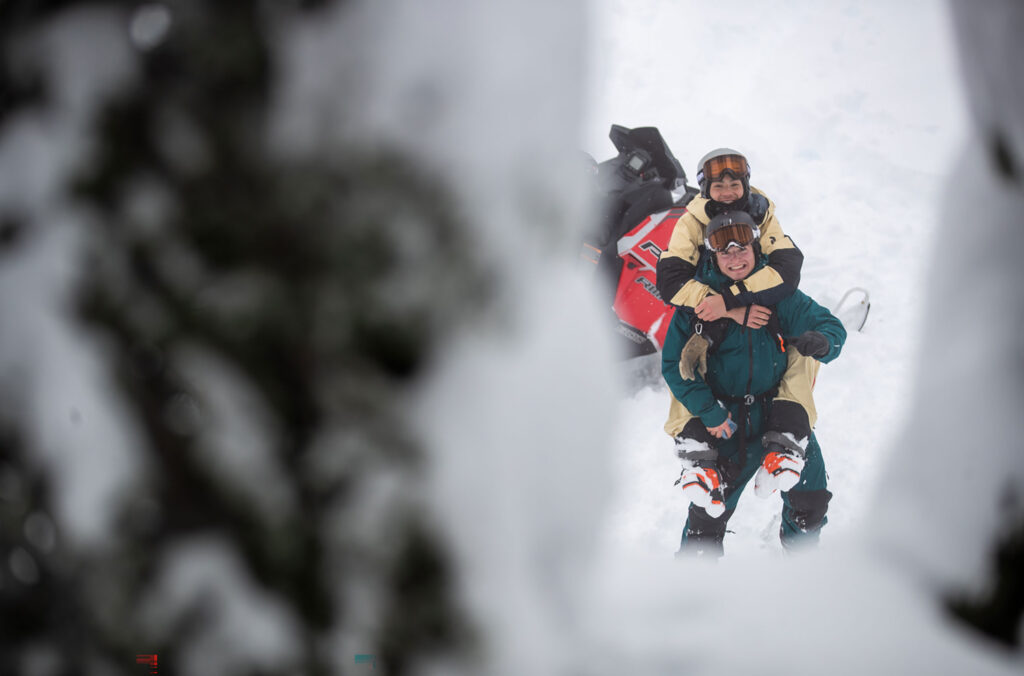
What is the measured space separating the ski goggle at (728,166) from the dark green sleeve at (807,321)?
1.18 ft

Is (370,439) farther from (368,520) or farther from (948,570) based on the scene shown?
(948,570)

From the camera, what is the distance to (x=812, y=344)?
5.11ft

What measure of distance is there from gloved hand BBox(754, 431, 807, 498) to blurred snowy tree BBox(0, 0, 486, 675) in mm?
1413

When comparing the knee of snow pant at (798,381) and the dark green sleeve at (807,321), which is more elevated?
the dark green sleeve at (807,321)

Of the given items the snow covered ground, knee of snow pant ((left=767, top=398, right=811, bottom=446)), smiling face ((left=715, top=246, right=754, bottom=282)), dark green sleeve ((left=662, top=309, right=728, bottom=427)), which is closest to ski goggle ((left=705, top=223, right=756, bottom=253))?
smiling face ((left=715, top=246, right=754, bottom=282))

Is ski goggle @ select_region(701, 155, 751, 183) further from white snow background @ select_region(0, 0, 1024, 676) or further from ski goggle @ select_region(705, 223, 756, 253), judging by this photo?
white snow background @ select_region(0, 0, 1024, 676)

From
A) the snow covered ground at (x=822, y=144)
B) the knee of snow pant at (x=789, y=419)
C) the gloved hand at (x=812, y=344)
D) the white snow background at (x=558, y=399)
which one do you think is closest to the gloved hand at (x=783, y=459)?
the knee of snow pant at (x=789, y=419)

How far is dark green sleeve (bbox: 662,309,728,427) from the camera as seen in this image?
1637 mm

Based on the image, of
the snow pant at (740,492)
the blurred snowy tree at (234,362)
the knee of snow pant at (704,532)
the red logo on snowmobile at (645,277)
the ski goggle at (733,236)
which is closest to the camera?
the blurred snowy tree at (234,362)

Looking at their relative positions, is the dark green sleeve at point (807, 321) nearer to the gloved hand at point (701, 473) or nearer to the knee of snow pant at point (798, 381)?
the knee of snow pant at point (798, 381)

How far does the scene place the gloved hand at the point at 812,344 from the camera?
5.09ft

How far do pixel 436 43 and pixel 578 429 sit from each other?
0.94 feet

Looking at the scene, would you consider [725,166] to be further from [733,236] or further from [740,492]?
[740,492]

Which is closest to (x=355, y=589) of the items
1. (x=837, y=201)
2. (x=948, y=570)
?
(x=948, y=570)
